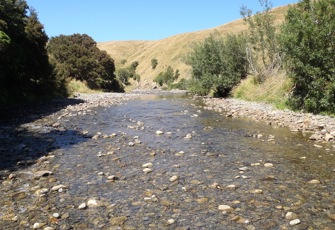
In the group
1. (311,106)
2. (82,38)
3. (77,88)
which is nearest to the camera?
(311,106)

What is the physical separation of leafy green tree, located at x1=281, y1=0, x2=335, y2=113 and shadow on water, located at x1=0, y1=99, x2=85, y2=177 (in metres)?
14.4

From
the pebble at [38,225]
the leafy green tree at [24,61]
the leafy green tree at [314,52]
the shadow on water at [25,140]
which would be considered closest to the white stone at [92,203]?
the pebble at [38,225]

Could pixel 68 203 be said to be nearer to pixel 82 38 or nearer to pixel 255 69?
pixel 255 69

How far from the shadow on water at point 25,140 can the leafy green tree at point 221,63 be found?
25.5 meters

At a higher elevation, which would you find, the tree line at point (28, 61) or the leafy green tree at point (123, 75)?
the tree line at point (28, 61)

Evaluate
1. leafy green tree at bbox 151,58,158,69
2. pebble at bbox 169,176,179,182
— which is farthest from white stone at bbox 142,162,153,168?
leafy green tree at bbox 151,58,158,69

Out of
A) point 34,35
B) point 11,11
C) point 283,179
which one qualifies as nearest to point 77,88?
point 34,35

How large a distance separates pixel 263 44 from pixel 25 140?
2800cm

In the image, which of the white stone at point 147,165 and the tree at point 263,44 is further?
the tree at point 263,44

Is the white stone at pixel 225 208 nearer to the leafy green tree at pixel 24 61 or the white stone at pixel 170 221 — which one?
the white stone at pixel 170 221

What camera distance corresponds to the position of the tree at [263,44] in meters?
34.4

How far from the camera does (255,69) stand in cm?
3653

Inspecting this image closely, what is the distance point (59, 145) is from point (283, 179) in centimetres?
963

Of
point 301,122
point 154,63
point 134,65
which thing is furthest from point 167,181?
point 134,65
